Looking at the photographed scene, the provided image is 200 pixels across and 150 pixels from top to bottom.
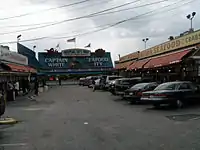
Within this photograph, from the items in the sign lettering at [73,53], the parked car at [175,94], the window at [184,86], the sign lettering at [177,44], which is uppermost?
the sign lettering at [73,53]

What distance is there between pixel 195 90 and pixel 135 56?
96.4 feet

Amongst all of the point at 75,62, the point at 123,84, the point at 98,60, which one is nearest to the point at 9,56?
the point at 123,84

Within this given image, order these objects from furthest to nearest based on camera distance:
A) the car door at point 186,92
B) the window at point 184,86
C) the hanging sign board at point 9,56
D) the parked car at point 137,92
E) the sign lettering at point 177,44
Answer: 1. the hanging sign board at point 9,56
2. the sign lettering at point 177,44
3. the parked car at point 137,92
4. the window at point 184,86
5. the car door at point 186,92

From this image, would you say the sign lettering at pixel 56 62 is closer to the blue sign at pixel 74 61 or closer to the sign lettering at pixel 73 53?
the blue sign at pixel 74 61

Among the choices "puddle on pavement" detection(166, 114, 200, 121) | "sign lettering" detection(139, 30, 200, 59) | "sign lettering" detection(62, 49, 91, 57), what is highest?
"sign lettering" detection(62, 49, 91, 57)

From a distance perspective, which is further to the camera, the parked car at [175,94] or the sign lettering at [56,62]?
the sign lettering at [56,62]

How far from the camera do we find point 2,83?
28.9 meters

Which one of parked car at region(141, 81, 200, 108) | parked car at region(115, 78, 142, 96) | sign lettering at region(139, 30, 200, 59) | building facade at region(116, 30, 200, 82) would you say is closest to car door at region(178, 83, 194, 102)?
parked car at region(141, 81, 200, 108)

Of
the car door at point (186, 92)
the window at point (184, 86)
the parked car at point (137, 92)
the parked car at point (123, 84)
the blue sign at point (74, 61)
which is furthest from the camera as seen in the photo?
the blue sign at point (74, 61)

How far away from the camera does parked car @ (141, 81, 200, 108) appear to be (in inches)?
724

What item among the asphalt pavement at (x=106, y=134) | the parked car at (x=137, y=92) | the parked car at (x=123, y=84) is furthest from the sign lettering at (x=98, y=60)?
the asphalt pavement at (x=106, y=134)

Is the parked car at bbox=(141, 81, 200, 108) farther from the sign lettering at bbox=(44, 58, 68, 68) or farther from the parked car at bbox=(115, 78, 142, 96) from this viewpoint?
the sign lettering at bbox=(44, 58, 68, 68)

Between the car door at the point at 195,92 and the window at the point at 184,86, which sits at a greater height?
the window at the point at 184,86

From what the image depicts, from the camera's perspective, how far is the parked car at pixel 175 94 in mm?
18391
